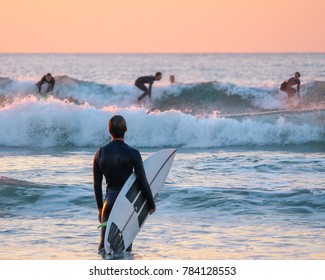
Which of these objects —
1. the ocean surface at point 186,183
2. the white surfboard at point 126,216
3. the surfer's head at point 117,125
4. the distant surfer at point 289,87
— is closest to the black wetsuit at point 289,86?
the distant surfer at point 289,87

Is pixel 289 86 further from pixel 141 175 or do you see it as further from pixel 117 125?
pixel 117 125

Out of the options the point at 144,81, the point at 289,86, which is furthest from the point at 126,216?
the point at 289,86

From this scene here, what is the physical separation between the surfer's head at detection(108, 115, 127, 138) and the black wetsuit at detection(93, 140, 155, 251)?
85mm

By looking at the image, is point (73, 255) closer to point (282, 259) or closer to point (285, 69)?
point (282, 259)

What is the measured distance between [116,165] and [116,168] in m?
0.03

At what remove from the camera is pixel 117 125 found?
311 inches

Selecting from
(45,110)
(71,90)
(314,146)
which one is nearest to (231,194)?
(314,146)

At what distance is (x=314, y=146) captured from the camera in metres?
20.4

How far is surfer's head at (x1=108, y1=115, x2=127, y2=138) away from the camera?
7884 millimetres

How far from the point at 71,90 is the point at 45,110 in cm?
1288

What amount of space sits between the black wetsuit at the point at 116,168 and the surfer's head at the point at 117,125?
0.09 m

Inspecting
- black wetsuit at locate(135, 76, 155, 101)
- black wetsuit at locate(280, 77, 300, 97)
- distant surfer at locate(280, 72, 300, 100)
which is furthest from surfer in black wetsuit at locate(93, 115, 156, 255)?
black wetsuit at locate(280, 77, 300, 97)

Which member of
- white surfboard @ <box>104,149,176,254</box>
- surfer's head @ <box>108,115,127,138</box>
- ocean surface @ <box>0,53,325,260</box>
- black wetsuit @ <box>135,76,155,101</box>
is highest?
surfer's head @ <box>108,115,127,138</box>

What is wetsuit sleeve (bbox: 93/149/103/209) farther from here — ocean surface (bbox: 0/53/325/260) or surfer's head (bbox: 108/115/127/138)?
ocean surface (bbox: 0/53/325/260)
